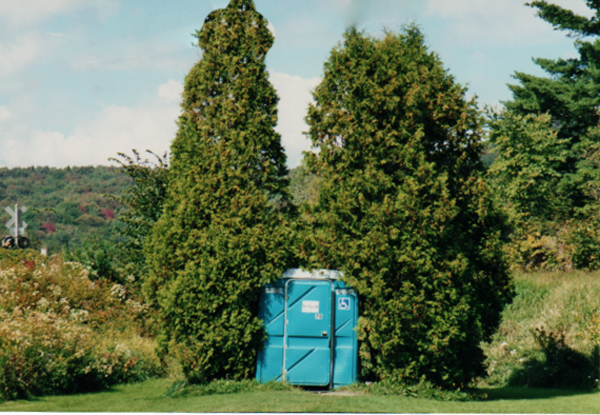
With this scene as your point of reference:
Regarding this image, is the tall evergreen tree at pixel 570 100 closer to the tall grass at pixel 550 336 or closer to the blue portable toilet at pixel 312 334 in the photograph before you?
the tall grass at pixel 550 336

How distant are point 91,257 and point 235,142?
9.06 metres

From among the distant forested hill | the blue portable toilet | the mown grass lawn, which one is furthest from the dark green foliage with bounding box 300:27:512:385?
the distant forested hill

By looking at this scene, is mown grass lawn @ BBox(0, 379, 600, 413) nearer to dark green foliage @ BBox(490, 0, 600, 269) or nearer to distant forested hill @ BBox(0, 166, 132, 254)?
dark green foliage @ BBox(490, 0, 600, 269)

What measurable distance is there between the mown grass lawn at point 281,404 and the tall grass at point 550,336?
7.81 feet

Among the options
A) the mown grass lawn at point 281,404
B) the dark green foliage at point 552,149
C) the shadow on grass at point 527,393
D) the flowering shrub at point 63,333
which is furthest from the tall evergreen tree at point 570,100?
the flowering shrub at point 63,333

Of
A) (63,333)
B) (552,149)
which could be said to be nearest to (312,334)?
(63,333)

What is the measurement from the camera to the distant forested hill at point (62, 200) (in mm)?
30062

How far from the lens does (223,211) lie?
28.9 ft

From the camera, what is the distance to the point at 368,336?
28.6ft

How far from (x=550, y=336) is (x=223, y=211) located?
8.11 m

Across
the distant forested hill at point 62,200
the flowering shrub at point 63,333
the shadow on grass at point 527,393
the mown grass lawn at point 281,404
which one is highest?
the distant forested hill at point 62,200

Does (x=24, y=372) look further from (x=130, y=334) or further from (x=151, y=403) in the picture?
(x=130, y=334)

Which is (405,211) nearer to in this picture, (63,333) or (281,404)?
(281,404)

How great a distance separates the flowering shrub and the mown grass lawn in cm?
47
